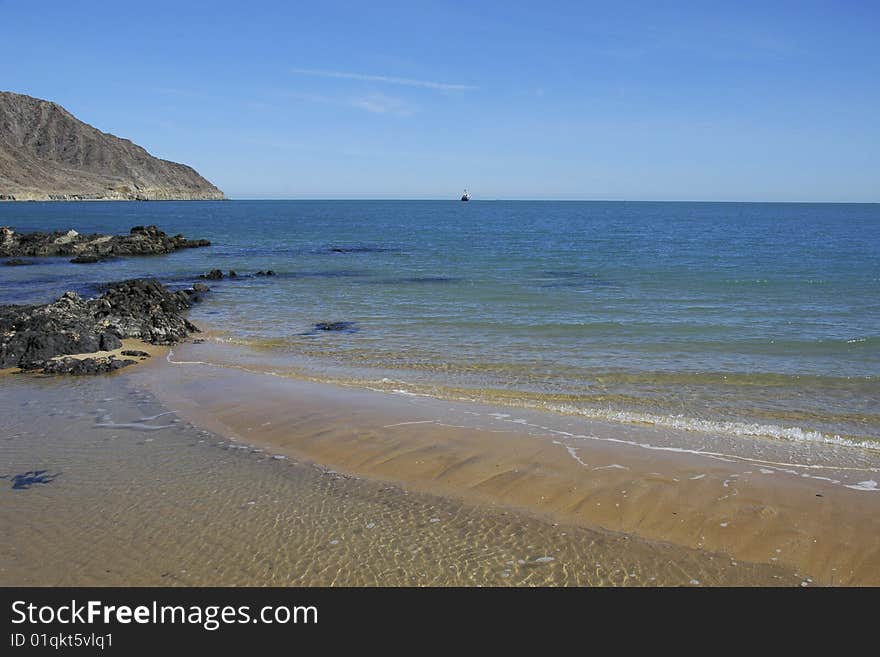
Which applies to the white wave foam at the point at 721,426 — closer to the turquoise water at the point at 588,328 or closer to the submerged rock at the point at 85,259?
the turquoise water at the point at 588,328

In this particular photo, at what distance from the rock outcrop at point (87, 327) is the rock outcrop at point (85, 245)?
21.4m

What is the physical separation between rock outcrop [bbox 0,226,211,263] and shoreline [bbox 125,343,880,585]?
32.7m

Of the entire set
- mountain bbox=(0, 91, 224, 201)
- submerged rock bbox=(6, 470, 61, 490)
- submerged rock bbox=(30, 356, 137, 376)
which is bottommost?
submerged rock bbox=(6, 470, 61, 490)

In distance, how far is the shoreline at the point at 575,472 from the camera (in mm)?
5934

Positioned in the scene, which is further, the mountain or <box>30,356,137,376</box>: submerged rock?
the mountain

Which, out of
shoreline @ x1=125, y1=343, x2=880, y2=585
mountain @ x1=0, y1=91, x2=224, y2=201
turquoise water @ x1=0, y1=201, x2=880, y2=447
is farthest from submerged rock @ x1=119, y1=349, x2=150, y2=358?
mountain @ x1=0, y1=91, x2=224, y2=201

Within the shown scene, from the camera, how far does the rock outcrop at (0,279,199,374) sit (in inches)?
497

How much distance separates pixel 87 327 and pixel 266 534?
1093cm

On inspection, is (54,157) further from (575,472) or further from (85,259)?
(575,472)

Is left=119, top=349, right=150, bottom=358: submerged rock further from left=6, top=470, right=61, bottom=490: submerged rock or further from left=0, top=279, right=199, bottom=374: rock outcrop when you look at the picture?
left=6, top=470, right=61, bottom=490: submerged rock

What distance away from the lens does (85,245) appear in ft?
137
